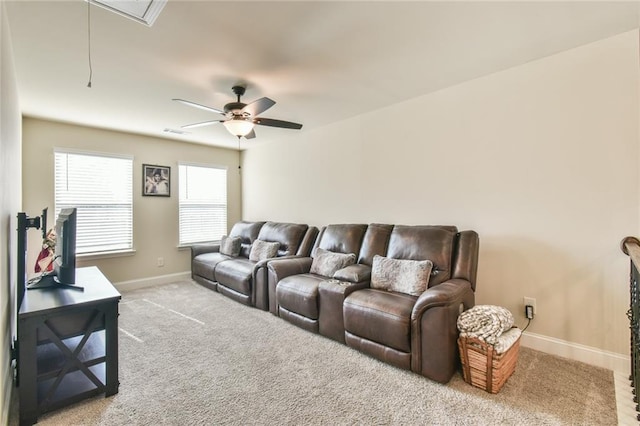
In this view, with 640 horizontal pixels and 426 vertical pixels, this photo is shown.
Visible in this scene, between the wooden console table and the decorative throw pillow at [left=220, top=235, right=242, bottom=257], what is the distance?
2613 mm

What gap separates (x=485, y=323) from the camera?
6.93 ft

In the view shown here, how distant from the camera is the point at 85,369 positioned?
6.60ft

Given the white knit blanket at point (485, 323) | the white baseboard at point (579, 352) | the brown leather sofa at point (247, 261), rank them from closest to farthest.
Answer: the white knit blanket at point (485, 323)
the white baseboard at point (579, 352)
the brown leather sofa at point (247, 261)

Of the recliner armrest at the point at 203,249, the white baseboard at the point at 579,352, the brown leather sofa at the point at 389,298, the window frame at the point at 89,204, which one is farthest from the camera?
the recliner armrest at the point at 203,249

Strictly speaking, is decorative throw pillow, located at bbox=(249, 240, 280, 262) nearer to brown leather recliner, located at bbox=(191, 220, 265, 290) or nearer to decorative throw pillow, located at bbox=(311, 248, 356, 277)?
brown leather recliner, located at bbox=(191, 220, 265, 290)

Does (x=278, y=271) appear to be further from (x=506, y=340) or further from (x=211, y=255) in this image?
(x=506, y=340)

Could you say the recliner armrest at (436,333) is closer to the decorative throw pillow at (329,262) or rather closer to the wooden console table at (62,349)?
the decorative throw pillow at (329,262)

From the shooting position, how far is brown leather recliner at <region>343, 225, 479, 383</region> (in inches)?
85.0

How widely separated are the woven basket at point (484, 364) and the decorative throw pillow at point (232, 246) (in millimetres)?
3625

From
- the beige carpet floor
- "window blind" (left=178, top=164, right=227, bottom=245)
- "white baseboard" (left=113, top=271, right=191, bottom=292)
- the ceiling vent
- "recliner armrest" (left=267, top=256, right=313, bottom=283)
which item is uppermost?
the ceiling vent

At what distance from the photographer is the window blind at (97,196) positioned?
429 centimetres

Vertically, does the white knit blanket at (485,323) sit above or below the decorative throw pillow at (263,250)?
below

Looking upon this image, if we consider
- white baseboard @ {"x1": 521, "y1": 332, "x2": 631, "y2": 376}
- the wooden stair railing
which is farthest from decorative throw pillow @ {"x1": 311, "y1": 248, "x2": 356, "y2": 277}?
the wooden stair railing

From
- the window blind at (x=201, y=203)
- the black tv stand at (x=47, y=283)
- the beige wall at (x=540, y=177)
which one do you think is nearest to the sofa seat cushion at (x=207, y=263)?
the window blind at (x=201, y=203)
